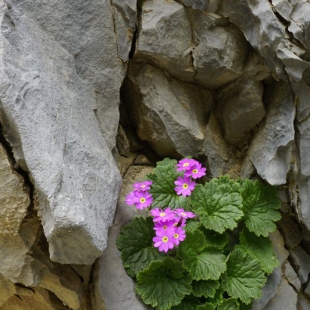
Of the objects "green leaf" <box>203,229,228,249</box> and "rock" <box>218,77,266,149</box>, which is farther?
"rock" <box>218,77,266,149</box>

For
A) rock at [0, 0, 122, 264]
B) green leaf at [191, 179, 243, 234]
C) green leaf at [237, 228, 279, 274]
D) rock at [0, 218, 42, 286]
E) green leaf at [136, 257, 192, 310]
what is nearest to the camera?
rock at [0, 0, 122, 264]

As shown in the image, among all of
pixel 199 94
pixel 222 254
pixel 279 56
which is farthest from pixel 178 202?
pixel 279 56

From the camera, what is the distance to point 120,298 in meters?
2.23

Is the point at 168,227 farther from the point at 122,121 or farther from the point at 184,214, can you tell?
the point at 122,121

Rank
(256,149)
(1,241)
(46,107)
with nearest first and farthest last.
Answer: (46,107), (1,241), (256,149)

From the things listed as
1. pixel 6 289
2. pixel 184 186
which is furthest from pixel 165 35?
pixel 6 289

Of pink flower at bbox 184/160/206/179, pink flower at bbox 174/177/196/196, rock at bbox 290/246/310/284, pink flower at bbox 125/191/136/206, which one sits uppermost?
pink flower at bbox 184/160/206/179

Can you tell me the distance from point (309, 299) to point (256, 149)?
33.9 inches

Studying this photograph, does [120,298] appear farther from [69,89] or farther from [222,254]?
[69,89]

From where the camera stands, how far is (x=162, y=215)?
7.39 feet

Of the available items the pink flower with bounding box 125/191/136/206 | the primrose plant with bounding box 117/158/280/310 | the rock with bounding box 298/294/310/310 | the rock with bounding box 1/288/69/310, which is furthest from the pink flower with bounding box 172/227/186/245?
the rock with bounding box 298/294/310/310

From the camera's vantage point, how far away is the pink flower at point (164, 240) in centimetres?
219

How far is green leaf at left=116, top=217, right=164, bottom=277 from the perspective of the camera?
2.28 m

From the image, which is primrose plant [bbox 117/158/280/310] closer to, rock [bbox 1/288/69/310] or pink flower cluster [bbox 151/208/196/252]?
pink flower cluster [bbox 151/208/196/252]
